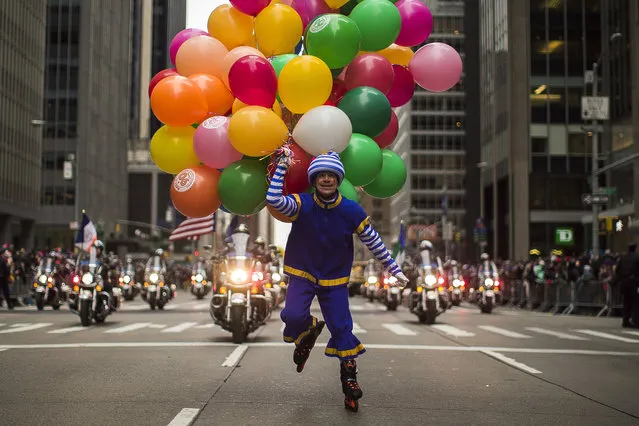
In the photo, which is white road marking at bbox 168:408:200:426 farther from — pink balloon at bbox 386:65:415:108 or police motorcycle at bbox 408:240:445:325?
police motorcycle at bbox 408:240:445:325

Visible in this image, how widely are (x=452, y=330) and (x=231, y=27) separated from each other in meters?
10.8

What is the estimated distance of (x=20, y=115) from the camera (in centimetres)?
6525

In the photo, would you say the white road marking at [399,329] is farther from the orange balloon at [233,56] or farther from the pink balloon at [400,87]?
the orange balloon at [233,56]

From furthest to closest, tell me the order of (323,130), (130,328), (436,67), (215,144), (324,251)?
(130,328)
(436,67)
(215,144)
(323,130)
(324,251)

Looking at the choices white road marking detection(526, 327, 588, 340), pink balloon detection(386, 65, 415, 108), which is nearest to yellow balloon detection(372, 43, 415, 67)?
pink balloon detection(386, 65, 415, 108)

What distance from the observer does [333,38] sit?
330 inches

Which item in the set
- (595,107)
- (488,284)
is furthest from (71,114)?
(488,284)

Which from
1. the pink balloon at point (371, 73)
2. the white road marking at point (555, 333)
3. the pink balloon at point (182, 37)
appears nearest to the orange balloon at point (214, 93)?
the pink balloon at point (182, 37)

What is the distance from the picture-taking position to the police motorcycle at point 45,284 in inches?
1077

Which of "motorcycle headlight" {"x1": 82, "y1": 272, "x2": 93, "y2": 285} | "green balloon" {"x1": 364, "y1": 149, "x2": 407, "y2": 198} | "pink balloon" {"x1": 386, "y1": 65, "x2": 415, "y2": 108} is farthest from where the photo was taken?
"motorcycle headlight" {"x1": 82, "y1": 272, "x2": 93, "y2": 285}

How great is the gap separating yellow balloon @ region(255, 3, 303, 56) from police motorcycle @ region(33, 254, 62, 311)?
20044mm

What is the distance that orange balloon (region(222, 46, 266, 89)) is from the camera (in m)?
8.78

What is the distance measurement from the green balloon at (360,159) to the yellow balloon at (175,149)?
5.09 feet

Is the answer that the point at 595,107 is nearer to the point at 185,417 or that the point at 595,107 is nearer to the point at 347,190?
the point at 347,190
